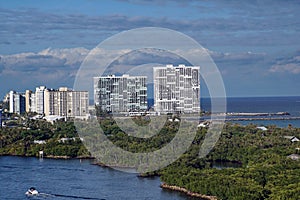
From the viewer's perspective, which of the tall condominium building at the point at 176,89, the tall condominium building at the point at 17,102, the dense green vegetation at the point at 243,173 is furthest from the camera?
the tall condominium building at the point at 17,102

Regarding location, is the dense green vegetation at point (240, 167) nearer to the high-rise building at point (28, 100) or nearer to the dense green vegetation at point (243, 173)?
the dense green vegetation at point (243, 173)

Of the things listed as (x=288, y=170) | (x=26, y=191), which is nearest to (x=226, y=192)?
(x=288, y=170)

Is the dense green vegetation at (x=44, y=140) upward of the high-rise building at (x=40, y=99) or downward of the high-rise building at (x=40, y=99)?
downward

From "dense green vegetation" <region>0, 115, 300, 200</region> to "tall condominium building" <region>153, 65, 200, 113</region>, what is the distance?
3.22 metres

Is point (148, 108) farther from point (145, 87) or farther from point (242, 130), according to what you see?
point (242, 130)

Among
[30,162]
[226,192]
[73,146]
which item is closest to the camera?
[226,192]

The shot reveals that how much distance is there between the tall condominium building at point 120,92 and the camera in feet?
52.6

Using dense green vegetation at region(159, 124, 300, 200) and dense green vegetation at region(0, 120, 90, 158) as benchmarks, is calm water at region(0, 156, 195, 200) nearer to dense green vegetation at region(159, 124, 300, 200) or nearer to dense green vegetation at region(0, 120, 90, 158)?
dense green vegetation at region(159, 124, 300, 200)

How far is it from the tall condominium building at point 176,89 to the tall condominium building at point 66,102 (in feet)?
7.99

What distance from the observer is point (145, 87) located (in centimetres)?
1639

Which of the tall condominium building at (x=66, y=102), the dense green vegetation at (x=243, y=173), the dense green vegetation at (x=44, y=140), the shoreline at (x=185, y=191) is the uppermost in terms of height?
the tall condominium building at (x=66, y=102)

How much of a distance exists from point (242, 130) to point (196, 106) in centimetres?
425

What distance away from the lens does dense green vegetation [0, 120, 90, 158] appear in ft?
33.0

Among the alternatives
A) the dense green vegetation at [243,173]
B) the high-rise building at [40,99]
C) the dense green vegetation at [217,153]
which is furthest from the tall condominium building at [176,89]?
the dense green vegetation at [243,173]
